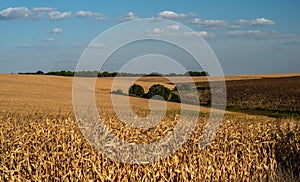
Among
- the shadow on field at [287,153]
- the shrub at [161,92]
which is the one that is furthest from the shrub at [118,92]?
the shadow on field at [287,153]

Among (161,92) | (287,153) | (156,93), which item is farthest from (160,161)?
(156,93)

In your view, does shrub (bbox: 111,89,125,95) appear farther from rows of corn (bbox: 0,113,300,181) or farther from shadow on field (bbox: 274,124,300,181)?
shadow on field (bbox: 274,124,300,181)

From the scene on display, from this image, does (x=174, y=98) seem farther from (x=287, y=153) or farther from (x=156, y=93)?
(x=287, y=153)

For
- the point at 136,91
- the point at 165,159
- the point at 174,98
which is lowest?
the point at 174,98

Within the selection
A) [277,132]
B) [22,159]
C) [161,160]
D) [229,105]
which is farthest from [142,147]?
[229,105]

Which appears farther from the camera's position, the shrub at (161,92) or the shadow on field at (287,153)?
the shrub at (161,92)

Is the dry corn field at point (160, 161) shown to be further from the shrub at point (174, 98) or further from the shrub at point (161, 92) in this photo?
the shrub at point (174, 98)

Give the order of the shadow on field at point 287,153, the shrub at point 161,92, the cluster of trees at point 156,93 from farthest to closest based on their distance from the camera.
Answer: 1. the cluster of trees at point 156,93
2. the shrub at point 161,92
3. the shadow on field at point 287,153

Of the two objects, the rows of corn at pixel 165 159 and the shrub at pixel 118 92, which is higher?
the rows of corn at pixel 165 159

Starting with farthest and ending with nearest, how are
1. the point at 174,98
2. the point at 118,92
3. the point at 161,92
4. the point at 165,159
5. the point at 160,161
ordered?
the point at 118,92 → the point at 161,92 → the point at 174,98 → the point at 165,159 → the point at 160,161

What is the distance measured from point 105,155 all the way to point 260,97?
4770cm

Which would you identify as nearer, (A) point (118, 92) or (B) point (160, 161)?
(B) point (160, 161)

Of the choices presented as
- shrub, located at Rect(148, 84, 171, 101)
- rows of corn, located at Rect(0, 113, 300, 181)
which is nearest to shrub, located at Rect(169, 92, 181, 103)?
shrub, located at Rect(148, 84, 171, 101)

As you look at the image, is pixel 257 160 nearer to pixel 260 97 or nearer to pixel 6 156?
pixel 6 156
